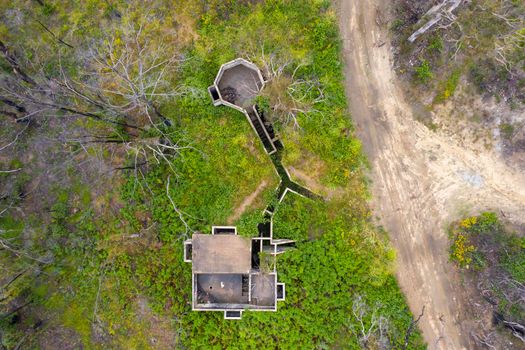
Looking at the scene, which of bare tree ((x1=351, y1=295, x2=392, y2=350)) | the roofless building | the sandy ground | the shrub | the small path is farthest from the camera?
the small path

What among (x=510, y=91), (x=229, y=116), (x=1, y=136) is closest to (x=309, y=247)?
(x=229, y=116)

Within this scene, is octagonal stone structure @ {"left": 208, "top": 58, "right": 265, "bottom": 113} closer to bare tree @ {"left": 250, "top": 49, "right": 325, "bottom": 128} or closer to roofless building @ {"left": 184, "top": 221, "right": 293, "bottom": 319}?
bare tree @ {"left": 250, "top": 49, "right": 325, "bottom": 128}

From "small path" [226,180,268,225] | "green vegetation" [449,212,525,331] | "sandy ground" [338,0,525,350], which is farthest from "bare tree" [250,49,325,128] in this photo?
"green vegetation" [449,212,525,331]

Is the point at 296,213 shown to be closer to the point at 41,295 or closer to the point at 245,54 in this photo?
the point at 245,54

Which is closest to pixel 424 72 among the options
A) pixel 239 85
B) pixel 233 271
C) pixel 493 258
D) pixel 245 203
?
pixel 239 85

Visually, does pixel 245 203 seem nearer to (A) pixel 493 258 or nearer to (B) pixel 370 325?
(B) pixel 370 325

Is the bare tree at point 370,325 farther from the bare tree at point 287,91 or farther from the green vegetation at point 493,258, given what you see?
the bare tree at point 287,91

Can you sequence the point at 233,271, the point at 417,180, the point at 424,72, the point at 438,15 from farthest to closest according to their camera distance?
the point at 417,180
the point at 424,72
the point at 438,15
the point at 233,271
